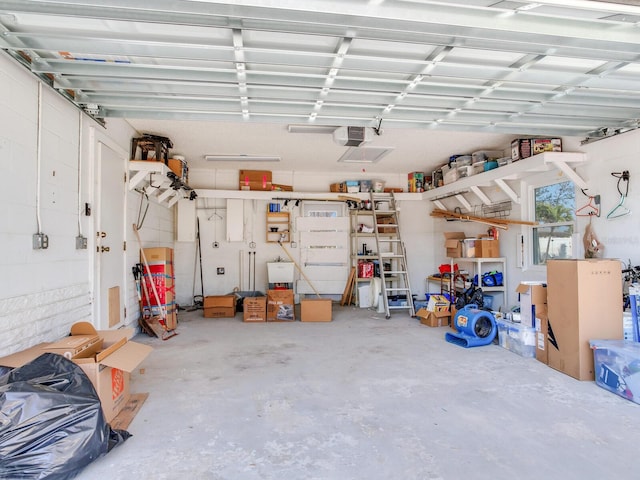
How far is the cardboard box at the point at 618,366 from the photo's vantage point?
261 centimetres

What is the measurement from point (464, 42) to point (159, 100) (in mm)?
2375

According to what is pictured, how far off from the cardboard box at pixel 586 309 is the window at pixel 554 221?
51.4 inches

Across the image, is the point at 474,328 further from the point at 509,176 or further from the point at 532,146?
the point at 532,146

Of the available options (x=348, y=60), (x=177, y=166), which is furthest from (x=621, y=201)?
(x=177, y=166)

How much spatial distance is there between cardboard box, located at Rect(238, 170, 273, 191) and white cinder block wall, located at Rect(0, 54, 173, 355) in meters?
3.47

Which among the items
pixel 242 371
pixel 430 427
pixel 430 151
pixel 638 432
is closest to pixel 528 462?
pixel 430 427

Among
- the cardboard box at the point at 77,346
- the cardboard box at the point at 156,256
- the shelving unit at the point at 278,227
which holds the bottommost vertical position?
the cardboard box at the point at 77,346

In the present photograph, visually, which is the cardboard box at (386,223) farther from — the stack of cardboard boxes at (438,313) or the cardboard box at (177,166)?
the cardboard box at (177,166)

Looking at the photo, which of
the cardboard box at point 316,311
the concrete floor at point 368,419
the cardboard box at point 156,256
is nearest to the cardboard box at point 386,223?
the cardboard box at point 316,311

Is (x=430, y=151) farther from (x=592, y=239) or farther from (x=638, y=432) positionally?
(x=638, y=432)

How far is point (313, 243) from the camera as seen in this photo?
725 centimetres

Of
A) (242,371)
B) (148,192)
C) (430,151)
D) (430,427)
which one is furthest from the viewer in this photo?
(430,151)

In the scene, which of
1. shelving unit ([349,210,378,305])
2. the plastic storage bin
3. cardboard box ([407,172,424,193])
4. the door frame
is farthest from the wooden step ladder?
the door frame

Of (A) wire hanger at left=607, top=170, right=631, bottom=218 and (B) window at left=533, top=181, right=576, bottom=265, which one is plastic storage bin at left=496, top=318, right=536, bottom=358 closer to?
(B) window at left=533, top=181, right=576, bottom=265
